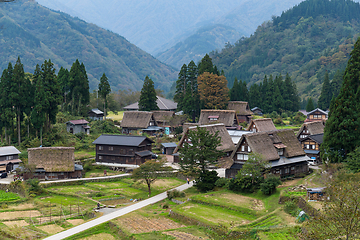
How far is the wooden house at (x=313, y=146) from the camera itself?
49188mm

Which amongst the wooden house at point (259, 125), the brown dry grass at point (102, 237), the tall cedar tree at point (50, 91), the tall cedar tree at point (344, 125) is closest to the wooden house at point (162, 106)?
the tall cedar tree at point (50, 91)

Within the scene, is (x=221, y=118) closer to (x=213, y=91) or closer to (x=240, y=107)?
(x=213, y=91)

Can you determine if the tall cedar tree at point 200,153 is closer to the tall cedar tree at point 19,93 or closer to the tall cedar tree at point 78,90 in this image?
the tall cedar tree at point 19,93

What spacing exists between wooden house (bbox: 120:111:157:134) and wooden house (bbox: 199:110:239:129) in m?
10.1

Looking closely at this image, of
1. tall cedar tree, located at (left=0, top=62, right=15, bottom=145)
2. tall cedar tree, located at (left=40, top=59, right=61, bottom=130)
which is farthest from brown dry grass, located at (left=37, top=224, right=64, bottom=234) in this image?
tall cedar tree, located at (left=40, top=59, right=61, bottom=130)

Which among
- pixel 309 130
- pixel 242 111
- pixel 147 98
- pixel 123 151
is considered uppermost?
pixel 147 98

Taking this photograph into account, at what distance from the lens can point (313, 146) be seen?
50.2 metres

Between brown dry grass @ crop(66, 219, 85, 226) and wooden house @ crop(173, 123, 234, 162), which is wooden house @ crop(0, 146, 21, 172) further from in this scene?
wooden house @ crop(173, 123, 234, 162)

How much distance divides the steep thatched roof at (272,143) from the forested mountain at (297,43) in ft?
341

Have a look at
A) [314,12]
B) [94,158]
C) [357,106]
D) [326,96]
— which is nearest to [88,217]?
[94,158]

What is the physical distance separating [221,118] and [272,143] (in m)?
27.5

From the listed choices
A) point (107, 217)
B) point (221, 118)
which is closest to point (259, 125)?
point (221, 118)

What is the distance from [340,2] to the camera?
191125mm

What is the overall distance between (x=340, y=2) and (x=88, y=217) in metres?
197
